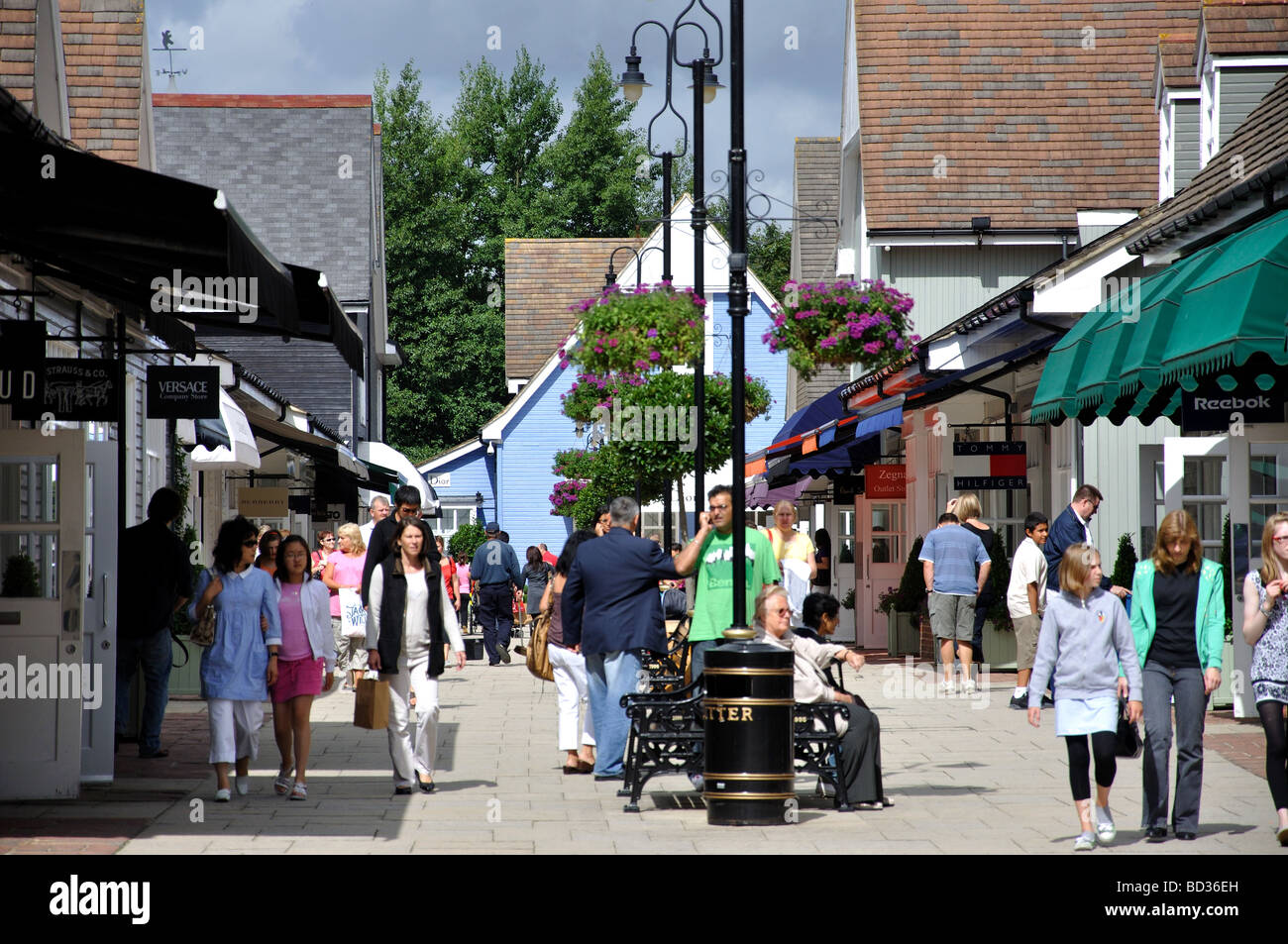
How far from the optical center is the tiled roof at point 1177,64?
18.4 meters

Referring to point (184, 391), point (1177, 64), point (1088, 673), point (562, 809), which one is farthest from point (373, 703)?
point (1177, 64)

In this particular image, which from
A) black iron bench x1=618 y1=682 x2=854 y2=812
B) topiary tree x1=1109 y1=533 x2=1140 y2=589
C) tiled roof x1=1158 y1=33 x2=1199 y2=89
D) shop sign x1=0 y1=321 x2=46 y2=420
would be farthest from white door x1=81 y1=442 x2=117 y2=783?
tiled roof x1=1158 y1=33 x2=1199 y2=89

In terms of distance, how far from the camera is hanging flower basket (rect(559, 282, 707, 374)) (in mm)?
20922

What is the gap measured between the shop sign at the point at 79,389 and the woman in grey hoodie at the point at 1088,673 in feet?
20.6

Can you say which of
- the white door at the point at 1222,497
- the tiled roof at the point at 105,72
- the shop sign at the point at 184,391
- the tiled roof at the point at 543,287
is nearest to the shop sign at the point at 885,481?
the white door at the point at 1222,497

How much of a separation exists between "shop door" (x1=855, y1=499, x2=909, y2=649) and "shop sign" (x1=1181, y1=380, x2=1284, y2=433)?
11.2 meters

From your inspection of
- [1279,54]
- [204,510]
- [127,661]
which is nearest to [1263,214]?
[1279,54]

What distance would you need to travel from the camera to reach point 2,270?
12016 mm

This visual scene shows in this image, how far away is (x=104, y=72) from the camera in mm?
17141

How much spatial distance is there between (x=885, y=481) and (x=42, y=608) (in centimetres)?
1448

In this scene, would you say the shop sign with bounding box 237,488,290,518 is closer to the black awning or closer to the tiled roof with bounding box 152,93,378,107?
the black awning

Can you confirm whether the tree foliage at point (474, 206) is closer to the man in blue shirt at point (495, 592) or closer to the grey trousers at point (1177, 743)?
the man in blue shirt at point (495, 592)

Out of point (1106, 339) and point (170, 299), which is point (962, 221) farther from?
point (170, 299)

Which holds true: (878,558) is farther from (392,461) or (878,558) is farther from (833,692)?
(833,692)
